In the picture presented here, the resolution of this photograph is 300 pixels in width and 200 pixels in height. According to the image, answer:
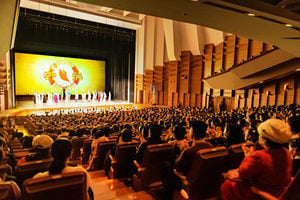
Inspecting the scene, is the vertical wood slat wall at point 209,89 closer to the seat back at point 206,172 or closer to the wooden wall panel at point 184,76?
the wooden wall panel at point 184,76

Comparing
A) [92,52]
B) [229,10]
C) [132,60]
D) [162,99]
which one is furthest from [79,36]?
[229,10]

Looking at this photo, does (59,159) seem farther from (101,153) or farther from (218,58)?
(218,58)

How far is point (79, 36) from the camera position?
1733cm

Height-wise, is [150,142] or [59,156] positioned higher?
[59,156]

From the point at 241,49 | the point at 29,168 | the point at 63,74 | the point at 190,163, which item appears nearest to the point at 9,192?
the point at 29,168

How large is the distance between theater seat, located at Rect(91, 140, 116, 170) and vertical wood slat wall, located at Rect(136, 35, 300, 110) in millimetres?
11086

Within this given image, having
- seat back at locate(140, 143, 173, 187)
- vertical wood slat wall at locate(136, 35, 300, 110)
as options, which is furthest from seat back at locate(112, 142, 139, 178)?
vertical wood slat wall at locate(136, 35, 300, 110)

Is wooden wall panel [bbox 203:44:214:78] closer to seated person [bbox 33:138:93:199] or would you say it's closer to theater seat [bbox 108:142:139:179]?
theater seat [bbox 108:142:139:179]

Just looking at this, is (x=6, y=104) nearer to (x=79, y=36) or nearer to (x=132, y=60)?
(x=79, y=36)

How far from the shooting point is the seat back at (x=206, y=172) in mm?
1954

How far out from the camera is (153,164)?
2.54m

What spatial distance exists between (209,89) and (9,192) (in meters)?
15.0

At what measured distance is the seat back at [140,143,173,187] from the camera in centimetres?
245

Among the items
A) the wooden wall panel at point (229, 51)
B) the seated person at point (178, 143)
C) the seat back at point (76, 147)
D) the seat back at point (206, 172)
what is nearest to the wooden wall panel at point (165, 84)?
the wooden wall panel at point (229, 51)
